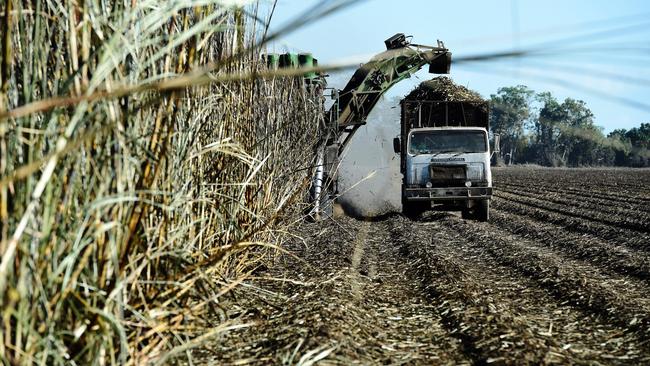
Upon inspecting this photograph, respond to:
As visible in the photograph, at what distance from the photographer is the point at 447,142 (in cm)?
1508

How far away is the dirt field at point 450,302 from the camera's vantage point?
4.48 m

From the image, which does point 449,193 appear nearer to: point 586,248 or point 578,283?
point 586,248

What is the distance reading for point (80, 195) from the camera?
9.82 ft

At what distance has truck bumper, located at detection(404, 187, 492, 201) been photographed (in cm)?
1499

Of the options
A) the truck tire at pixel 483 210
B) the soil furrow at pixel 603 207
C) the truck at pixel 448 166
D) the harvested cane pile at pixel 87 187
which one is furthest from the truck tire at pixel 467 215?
the harvested cane pile at pixel 87 187

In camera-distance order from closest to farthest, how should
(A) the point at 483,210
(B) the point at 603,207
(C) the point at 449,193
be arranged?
(C) the point at 449,193
(A) the point at 483,210
(B) the point at 603,207

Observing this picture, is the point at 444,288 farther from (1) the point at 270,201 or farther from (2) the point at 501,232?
(2) the point at 501,232

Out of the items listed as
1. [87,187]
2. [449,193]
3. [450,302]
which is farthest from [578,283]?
[449,193]

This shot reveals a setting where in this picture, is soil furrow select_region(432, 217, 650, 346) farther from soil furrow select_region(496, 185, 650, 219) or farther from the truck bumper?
soil furrow select_region(496, 185, 650, 219)

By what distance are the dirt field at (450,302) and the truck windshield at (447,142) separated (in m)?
3.25

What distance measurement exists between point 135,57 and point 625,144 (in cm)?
194

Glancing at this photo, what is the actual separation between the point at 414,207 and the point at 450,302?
9508 millimetres

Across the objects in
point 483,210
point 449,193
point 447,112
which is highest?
point 447,112

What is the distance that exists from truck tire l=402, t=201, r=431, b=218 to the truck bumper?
1.32ft
